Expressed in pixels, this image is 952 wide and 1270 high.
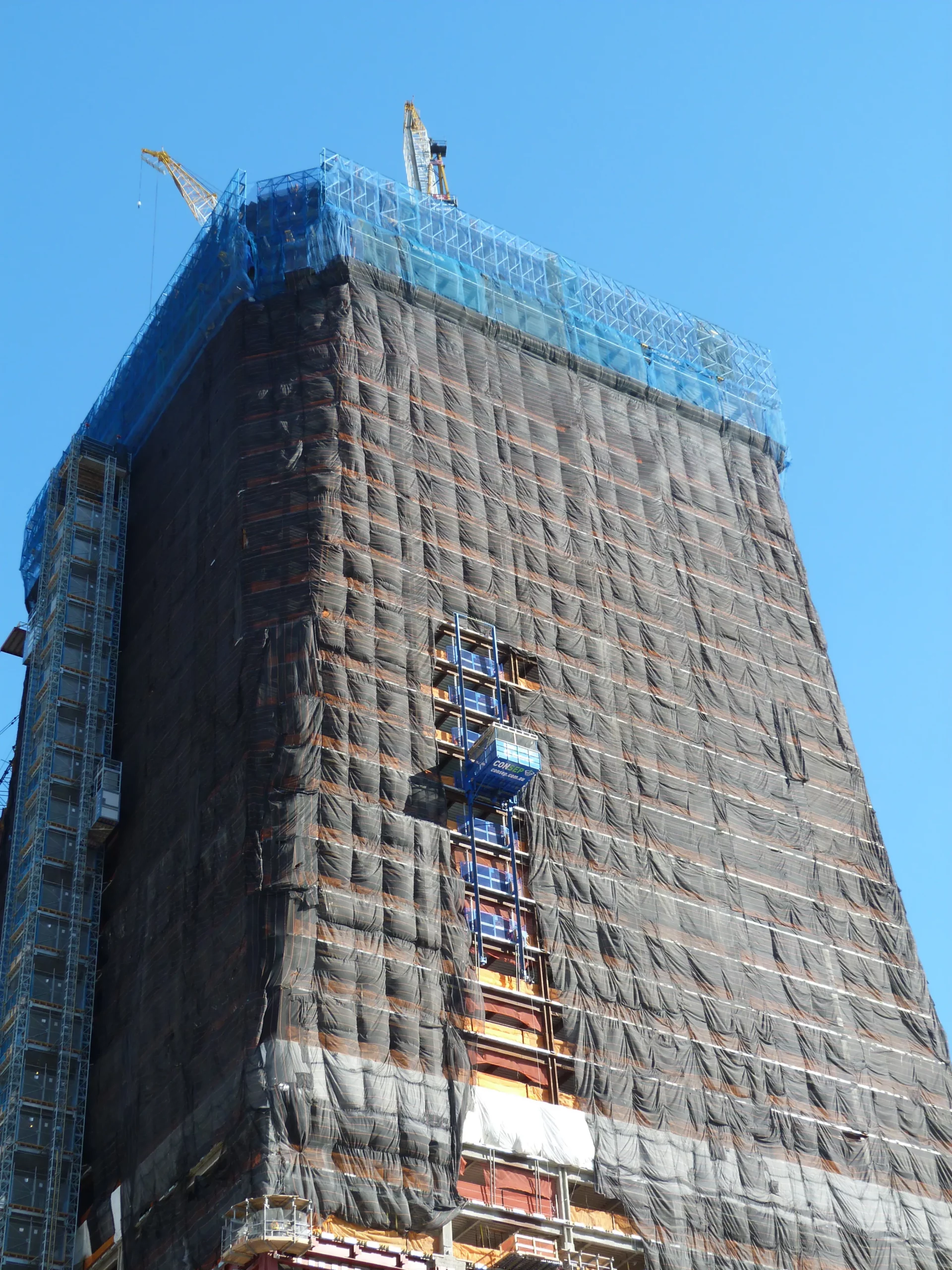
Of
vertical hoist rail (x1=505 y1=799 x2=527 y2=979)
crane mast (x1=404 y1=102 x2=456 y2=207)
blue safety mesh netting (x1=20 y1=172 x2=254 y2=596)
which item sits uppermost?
crane mast (x1=404 y1=102 x2=456 y2=207)

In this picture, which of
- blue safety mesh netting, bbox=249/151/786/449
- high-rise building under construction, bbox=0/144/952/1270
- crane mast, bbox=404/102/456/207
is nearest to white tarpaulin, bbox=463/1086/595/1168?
high-rise building under construction, bbox=0/144/952/1270

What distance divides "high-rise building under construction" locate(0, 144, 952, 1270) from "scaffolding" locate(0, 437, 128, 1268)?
0.71ft

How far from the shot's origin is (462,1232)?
6481 cm

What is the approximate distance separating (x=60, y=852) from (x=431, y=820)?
19.8 metres

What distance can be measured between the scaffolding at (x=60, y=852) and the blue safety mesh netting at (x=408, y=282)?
5.73 m

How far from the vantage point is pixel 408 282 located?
88750 millimetres

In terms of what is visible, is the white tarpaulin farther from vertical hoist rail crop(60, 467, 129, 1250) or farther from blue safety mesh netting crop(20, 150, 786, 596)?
blue safety mesh netting crop(20, 150, 786, 596)

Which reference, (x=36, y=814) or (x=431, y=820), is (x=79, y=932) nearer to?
(x=36, y=814)

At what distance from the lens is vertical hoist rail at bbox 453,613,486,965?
232 feet

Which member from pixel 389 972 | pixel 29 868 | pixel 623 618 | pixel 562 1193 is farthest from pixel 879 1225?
pixel 29 868

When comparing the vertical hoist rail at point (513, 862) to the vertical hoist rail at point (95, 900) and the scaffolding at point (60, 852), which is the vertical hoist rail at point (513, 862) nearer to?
the scaffolding at point (60, 852)

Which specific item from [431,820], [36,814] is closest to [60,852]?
[36,814]

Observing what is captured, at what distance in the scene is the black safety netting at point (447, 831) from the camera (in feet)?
215

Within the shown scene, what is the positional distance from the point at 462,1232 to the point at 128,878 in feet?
72.9
